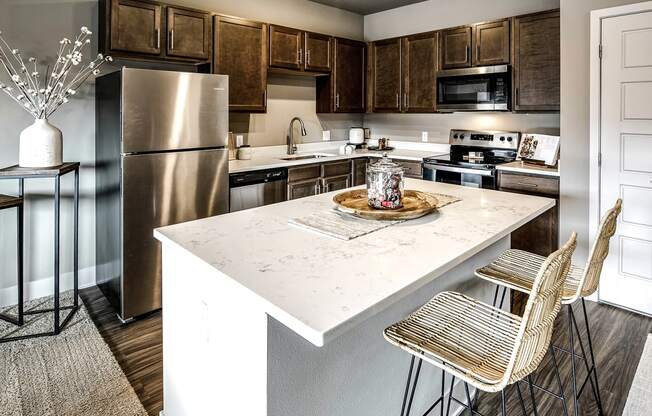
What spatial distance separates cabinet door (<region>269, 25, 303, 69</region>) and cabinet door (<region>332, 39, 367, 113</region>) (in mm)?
538

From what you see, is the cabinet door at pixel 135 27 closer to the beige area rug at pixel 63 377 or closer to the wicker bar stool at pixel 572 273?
the beige area rug at pixel 63 377

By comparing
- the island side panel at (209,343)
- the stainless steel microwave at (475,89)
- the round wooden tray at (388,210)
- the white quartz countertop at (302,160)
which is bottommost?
the island side panel at (209,343)

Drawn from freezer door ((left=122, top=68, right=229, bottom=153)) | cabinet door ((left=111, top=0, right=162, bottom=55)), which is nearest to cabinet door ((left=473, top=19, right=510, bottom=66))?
freezer door ((left=122, top=68, right=229, bottom=153))

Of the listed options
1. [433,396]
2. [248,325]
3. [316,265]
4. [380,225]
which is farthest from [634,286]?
[248,325]

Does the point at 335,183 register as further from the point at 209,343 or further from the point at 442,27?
the point at 209,343

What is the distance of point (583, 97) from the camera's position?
124 inches

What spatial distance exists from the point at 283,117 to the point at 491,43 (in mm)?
2165

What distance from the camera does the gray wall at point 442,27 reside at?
399cm

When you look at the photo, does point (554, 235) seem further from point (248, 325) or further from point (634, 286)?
point (248, 325)

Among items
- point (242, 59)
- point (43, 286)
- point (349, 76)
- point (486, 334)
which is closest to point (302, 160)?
point (242, 59)

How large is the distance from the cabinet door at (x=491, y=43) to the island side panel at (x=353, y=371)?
2.59m

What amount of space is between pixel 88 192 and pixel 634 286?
13.6 ft

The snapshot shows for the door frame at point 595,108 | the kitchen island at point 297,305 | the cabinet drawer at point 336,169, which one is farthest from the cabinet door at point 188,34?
the door frame at point 595,108

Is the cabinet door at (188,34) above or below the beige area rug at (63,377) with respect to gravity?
above
